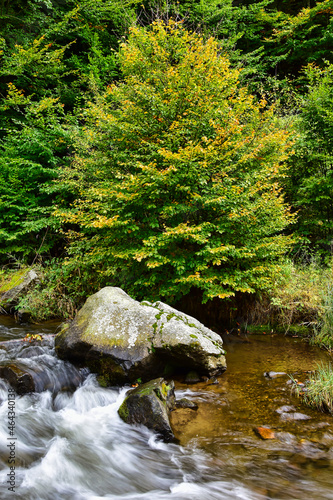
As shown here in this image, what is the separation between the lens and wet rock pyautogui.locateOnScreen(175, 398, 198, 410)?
3.71 metres

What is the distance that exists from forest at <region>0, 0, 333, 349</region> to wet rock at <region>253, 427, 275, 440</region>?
7.61 feet

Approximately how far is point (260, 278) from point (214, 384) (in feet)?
7.71

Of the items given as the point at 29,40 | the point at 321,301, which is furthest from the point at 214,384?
the point at 29,40

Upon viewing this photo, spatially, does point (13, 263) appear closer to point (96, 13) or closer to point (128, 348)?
point (128, 348)

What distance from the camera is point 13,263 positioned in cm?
944

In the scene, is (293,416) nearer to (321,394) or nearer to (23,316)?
(321,394)

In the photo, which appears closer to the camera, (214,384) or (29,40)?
(214,384)

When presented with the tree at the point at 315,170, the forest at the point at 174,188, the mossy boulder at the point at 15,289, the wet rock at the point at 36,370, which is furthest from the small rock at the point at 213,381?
the tree at the point at 315,170

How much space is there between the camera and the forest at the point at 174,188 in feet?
18.5

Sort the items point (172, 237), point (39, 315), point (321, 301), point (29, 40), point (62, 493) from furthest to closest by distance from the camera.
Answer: point (29, 40) < point (39, 315) < point (321, 301) < point (172, 237) < point (62, 493)

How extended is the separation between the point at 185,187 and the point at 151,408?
350 cm

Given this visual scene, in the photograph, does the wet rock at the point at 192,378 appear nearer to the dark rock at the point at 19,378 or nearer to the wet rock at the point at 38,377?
the wet rock at the point at 38,377

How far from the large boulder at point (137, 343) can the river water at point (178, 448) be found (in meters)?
Answer: 0.27

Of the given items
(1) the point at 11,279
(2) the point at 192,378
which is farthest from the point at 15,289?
(2) the point at 192,378
